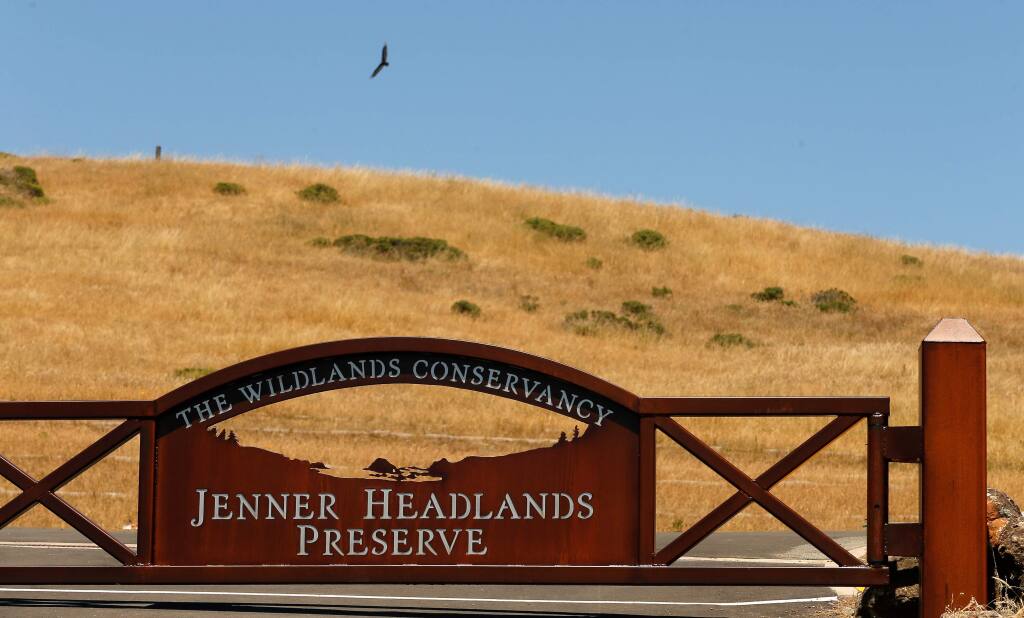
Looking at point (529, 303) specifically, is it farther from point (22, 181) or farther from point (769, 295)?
point (22, 181)

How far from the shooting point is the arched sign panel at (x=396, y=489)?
8477 millimetres

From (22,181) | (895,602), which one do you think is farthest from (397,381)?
(22,181)

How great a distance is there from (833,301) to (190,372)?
78.0ft

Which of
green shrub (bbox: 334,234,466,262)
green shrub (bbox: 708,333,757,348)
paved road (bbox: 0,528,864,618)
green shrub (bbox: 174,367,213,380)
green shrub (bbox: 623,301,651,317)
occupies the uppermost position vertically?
green shrub (bbox: 334,234,466,262)

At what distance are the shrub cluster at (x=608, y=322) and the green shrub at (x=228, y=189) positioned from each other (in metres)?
21.3

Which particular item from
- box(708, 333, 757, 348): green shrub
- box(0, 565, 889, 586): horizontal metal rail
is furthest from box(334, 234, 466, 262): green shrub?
box(0, 565, 889, 586): horizontal metal rail

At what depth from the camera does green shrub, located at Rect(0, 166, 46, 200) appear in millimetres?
52875

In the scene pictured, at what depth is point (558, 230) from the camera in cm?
5338

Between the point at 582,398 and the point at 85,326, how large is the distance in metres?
27.3

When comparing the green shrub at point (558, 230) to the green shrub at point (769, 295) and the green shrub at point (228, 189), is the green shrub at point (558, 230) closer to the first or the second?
the green shrub at point (769, 295)

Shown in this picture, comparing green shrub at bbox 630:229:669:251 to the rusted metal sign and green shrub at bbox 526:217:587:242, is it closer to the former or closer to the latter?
green shrub at bbox 526:217:587:242

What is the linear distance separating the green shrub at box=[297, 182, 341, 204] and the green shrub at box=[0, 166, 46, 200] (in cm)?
1027

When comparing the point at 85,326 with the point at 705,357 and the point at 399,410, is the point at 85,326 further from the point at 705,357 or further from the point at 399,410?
the point at 705,357

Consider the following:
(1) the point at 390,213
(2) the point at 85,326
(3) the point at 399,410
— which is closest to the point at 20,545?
(3) the point at 399,410
